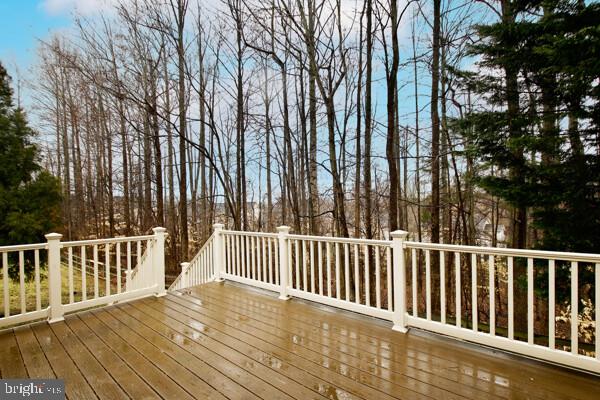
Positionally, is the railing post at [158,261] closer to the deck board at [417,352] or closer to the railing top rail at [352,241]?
the deck board at [417,352]

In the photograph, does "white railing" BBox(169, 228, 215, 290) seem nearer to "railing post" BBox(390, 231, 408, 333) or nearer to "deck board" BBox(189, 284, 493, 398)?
"deck board" BBox(189, 284, 493, 398)

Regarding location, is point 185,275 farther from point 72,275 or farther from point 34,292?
point 34,292

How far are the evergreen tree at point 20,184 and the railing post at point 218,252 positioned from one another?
5.76 meters

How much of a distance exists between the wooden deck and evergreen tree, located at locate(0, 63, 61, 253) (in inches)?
231

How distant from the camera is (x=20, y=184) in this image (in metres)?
7.94

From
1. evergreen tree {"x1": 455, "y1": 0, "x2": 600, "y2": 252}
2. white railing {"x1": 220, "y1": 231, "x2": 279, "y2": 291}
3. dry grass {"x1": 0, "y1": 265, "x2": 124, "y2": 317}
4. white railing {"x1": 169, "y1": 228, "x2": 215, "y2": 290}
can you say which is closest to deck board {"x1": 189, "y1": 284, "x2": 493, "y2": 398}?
white railing {"x1": 220, "y1": 231, "x2": 279, "y2": 291}

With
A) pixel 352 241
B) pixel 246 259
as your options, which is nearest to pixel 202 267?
pixel 246 259

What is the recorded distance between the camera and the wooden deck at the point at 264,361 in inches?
80.9

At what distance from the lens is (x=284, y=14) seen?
6.62 meters

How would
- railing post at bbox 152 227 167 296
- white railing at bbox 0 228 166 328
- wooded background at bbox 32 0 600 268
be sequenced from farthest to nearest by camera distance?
railing post at bbox 152 227 167 296 → wooded background at bbox 32 0 600 268 → white railing at bbox 0 228 166 328

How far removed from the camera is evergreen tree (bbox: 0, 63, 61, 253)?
24.2 ft

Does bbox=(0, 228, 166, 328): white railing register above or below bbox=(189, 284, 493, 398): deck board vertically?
above

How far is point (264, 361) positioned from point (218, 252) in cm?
296

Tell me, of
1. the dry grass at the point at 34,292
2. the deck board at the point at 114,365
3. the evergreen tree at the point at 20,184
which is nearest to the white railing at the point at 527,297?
the deck board at the point at 114,365
